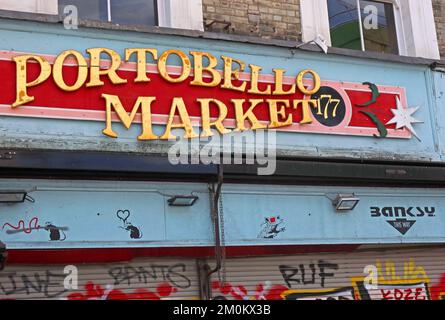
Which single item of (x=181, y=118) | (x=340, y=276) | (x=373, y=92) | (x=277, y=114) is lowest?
(x=340, y=276)

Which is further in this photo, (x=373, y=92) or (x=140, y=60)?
(x=373, y=92)

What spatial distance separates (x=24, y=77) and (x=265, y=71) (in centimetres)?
294

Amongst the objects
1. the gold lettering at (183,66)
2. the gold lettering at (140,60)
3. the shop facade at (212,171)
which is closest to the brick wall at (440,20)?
the shop facade at (212,171)

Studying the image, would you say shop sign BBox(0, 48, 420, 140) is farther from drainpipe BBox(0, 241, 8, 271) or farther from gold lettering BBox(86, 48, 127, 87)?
drainpipe BBox(0, 241, 8, 271)

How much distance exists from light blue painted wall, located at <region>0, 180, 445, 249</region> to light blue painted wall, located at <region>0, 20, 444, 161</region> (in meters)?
0.44

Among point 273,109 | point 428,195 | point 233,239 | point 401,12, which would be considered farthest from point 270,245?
point 401,12

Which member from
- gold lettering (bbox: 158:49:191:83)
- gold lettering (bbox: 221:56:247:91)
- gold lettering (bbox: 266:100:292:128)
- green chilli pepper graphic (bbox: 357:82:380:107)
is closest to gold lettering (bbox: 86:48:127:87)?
gold lettering (bbox: 158:49:191:83)

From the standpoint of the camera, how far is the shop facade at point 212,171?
8.66m

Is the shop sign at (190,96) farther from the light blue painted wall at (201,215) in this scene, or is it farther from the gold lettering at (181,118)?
the light blue painted wall at (201,215)

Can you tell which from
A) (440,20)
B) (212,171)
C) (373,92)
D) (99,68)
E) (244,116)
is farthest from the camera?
(440,20)

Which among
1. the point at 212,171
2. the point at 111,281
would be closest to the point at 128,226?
the point at 111,281

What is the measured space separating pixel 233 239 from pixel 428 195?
293cm

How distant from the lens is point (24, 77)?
8.65 meters

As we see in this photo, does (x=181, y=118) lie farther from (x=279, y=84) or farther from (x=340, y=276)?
(x=340, y=276)
